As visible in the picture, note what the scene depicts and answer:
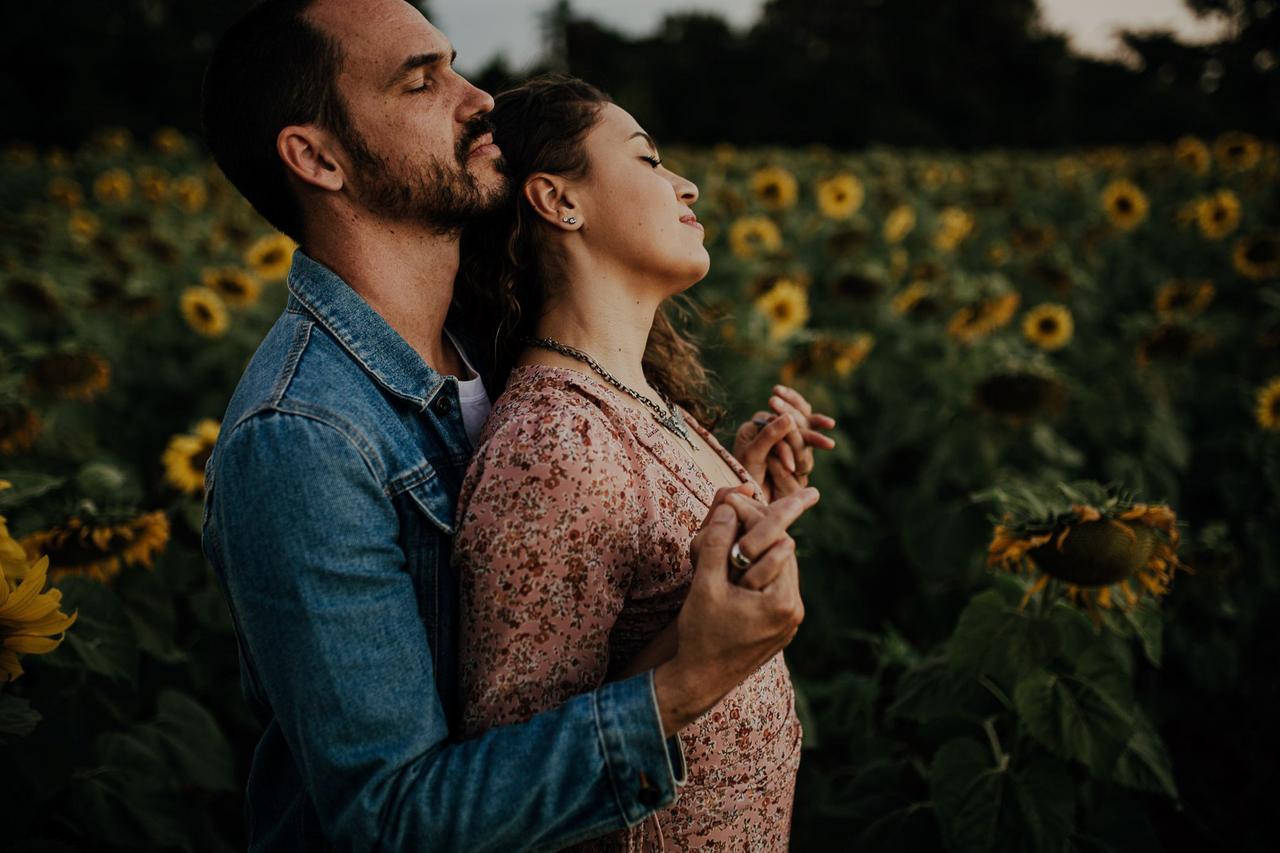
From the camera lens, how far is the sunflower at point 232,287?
4.60m

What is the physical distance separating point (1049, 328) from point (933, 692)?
9.36ft

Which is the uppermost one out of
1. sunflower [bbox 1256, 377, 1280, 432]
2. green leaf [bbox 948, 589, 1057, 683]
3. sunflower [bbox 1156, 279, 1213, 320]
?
sunflower [bbox 1156, 279, 1213, 320]

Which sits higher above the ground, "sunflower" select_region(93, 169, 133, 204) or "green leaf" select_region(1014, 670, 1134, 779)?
"sunflower" select_region(93, 169, 133, 204)

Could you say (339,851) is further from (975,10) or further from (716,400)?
(975,10)

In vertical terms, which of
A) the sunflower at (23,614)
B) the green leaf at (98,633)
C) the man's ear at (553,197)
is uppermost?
the man's ear at (553,197)

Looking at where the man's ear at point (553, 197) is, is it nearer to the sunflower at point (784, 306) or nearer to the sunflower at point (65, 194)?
the sunflower at point (784, 306)

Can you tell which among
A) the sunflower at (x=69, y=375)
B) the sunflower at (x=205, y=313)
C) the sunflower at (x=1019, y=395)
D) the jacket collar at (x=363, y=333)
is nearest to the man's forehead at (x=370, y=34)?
the jacket collar at (x=363, y=333)

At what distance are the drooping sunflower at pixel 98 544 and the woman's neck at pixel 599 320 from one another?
1213mm

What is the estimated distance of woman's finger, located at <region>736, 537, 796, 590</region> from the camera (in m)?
1.06

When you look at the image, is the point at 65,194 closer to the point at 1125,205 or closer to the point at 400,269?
the point at 400,269

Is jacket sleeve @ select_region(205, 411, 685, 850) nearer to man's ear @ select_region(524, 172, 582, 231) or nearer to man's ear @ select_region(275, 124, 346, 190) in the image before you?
man's ear @ select_region(275, 124, 346, 190)

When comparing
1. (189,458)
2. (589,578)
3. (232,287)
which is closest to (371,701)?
(589,578)

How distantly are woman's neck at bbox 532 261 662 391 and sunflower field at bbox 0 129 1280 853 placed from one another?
0.80 m

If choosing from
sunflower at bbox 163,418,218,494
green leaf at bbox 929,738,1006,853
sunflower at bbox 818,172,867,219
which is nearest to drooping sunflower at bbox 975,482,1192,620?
green leaf at bbox 929,738,1006,853
